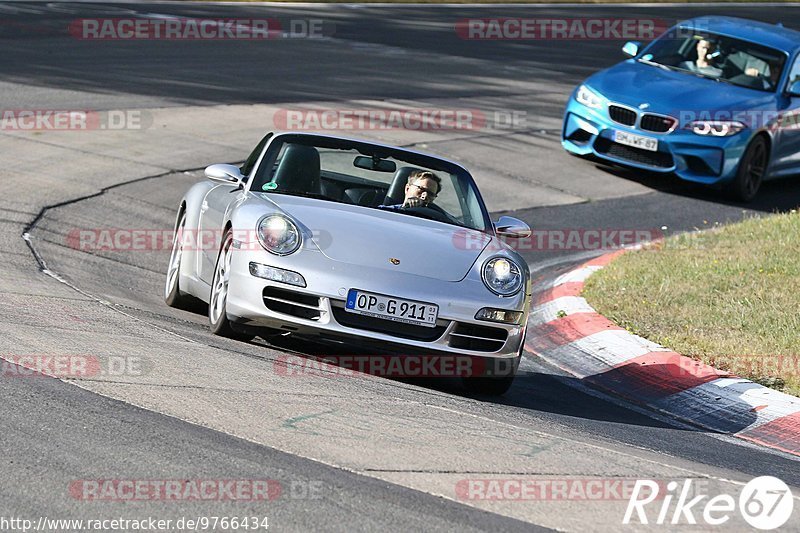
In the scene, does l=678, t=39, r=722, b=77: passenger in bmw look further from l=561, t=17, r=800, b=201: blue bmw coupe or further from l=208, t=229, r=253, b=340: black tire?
l=208, t=229, r=253, b=340: black tire

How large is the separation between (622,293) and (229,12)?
17.8 meters

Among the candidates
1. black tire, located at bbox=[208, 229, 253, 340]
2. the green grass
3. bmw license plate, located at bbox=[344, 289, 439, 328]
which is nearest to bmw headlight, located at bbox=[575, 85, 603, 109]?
the green grass

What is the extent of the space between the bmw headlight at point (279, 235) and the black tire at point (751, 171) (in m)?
8.86

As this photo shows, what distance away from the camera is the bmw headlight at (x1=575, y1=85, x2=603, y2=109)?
15305 millimetres

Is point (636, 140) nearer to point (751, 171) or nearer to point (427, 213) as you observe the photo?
point (751, 171)

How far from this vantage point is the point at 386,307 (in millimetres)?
6961

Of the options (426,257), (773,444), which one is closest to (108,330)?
(426,257)

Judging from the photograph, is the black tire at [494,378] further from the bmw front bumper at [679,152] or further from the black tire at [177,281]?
the bmw front bumper at [679,152]

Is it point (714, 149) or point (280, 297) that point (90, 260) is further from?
point (714, 149)

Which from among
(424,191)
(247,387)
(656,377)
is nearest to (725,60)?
(656,377)

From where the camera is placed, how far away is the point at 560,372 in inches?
340

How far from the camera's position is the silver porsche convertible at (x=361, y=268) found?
6.98 metres

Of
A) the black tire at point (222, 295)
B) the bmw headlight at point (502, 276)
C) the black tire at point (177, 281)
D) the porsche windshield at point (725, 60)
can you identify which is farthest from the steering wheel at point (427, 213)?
the porsche windshield at point (725, 60)

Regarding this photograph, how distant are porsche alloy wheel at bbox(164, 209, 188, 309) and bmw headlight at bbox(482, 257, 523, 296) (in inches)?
92.5
